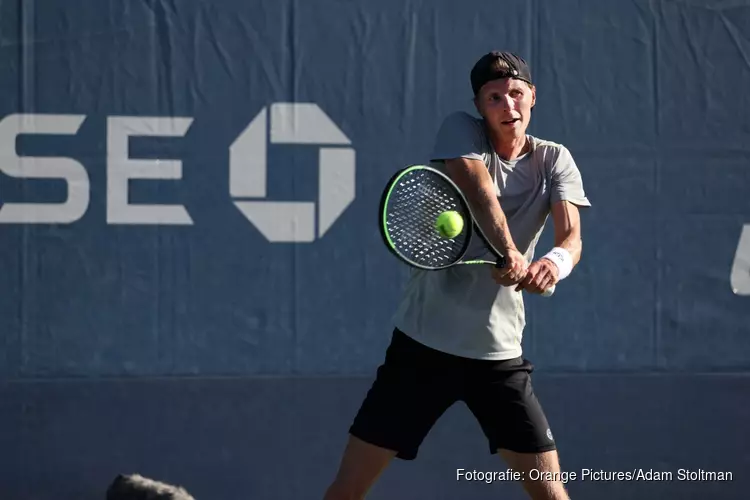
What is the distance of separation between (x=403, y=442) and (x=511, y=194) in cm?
81

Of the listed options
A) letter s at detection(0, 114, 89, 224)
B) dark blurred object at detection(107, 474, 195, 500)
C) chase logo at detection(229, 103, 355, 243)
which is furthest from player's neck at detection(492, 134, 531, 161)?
letter s at detection(0, 114, 89, 224)

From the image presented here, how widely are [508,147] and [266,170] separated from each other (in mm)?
1672

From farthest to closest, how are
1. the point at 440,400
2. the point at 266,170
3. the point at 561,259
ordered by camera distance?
the point at 266,170 → the point at 440,400 → the point at 561,259

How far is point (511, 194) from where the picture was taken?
3.83 meters

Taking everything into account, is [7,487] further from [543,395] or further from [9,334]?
[543,395]

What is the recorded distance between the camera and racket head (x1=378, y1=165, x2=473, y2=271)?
371 cm

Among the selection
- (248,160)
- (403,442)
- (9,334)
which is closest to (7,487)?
(9,334)

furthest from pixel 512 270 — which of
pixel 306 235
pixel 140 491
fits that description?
pixel 306 235

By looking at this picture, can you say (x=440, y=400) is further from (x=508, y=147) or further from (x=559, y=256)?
(x=508, y=147)

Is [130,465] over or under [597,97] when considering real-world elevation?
under

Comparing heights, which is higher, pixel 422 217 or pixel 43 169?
pixel 43 169

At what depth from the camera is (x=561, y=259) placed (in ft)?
12.1

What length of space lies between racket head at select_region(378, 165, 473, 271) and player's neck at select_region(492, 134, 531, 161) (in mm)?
243

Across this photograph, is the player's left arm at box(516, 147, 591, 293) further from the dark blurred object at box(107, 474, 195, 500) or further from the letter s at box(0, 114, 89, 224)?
the letter s at box(0, 114, 89, 224)
